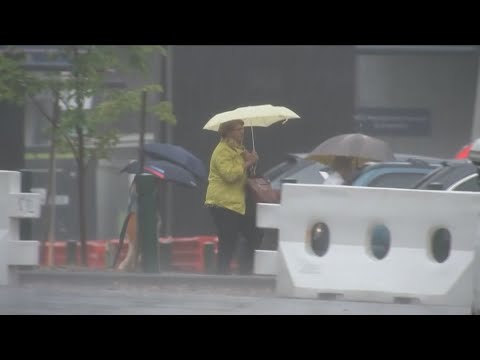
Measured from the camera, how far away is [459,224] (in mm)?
11117

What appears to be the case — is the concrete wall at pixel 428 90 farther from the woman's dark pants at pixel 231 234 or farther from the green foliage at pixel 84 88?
the woman's dark pants at pixel 231 234

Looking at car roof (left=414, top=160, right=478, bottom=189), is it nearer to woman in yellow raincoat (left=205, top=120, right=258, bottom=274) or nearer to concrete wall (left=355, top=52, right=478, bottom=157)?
woman in yellow raincoat (left=205, top=120, right=258, bottom=274)

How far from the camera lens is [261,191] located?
13.3 m

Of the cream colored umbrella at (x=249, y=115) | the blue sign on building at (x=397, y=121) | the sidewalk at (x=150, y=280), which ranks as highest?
the blue sign on building at (x=397, y=121)

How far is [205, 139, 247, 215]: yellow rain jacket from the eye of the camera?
1329cm

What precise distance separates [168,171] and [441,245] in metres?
4.86

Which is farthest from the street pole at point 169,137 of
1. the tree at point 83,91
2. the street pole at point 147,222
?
the street pole at point 147,222

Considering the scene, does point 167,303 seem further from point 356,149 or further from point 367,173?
point 367,173

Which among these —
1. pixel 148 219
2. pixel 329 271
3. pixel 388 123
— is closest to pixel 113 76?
pixel 148 219

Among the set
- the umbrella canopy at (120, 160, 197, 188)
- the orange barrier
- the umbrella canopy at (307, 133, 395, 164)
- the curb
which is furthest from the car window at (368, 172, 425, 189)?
the umbrella canopy at (120, 160, 197, 188)

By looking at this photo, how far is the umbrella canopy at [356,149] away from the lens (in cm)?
1309

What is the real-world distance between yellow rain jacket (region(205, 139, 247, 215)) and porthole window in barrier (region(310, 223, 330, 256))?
1929mm

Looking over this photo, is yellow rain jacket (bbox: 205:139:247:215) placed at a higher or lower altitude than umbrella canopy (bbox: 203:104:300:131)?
lower

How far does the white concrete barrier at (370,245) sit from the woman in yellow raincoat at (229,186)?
1.84 meters
